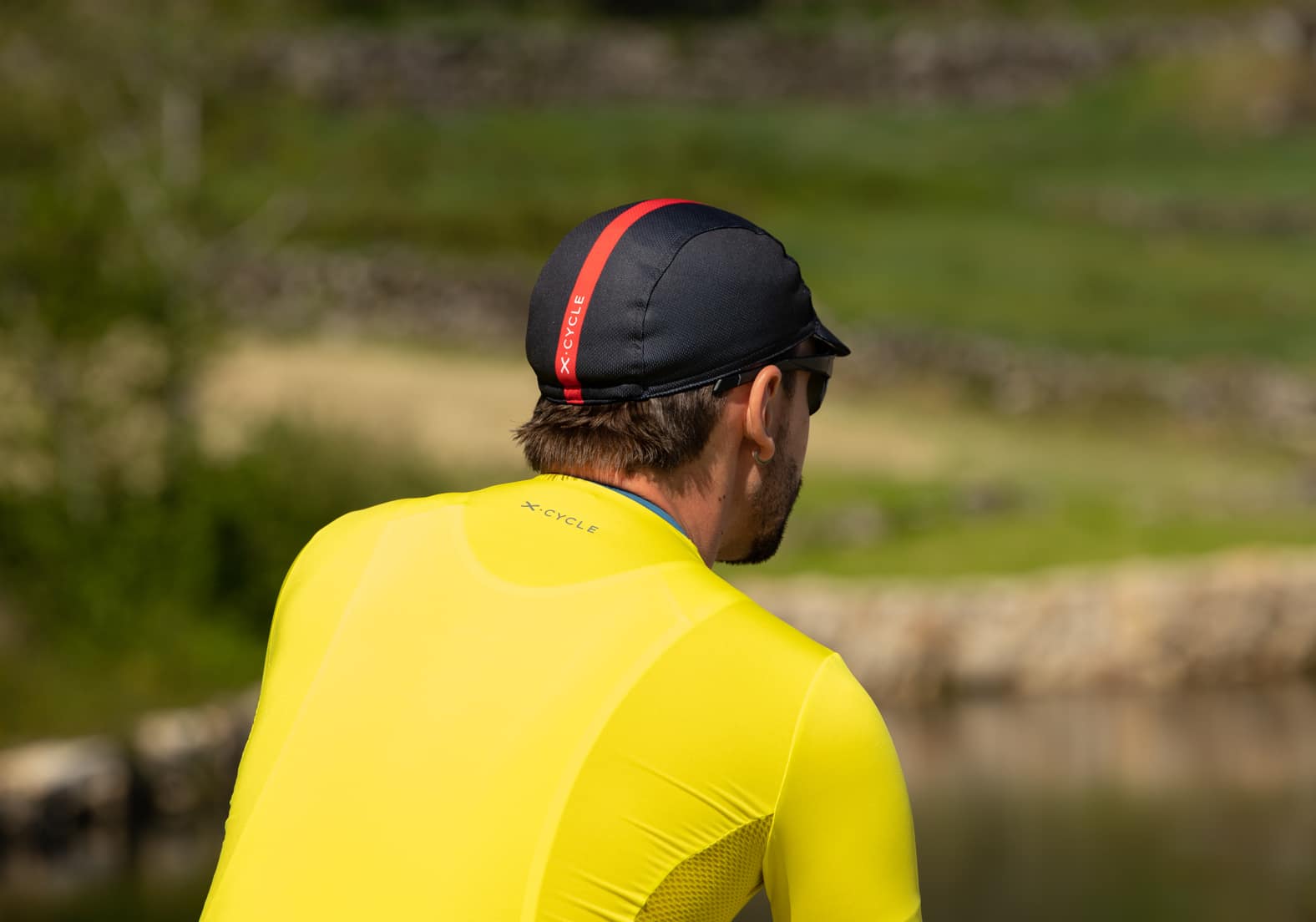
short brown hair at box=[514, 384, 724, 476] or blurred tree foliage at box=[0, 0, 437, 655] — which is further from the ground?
short brown hair at box=[514, 384, 724, 476]

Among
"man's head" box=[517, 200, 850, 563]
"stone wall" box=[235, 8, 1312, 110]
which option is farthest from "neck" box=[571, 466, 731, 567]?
"stone wall" box=[235, 8, 1312, 110]

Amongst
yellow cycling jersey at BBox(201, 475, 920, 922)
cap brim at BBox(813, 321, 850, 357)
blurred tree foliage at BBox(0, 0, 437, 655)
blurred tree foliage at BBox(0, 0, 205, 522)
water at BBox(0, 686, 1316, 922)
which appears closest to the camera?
yellow cycling jersey at BBox(201, 475, 920, 922)

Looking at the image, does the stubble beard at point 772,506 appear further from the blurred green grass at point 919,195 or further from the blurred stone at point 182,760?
the blurred green grass at point 919,195

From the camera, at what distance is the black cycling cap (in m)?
1.40

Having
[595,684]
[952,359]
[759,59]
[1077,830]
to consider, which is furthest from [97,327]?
[759,59]

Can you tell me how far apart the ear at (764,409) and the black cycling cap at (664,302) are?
2 centimetres

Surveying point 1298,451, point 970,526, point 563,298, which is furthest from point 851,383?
point 563,298

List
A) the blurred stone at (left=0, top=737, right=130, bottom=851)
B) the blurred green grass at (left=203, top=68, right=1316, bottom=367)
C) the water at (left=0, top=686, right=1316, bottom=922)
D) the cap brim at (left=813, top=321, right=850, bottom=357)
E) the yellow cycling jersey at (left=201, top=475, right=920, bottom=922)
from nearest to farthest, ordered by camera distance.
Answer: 1. the yellow cycling jersey at (left=201, top=475, right=920, bottom=922)
2. the cap brim at (left=813, top=321, right=850, bottom=357)
3. the water at (left=0, top=686, right=1316, bottom=922)
4. the blurred stone at (left=0, top=737, right=130, bottom=851)
5. the blurred green grass at (left=203, top=68, right=1316, bottom=367)

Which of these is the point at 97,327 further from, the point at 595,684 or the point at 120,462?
the point at 595,684

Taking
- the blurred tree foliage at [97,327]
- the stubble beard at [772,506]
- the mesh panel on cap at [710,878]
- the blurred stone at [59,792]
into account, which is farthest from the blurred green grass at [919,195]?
the mesh panel on cap at [710,878]

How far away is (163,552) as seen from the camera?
1054 centimetres

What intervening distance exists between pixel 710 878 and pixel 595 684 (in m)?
0.17

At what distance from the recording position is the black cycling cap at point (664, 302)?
140cm

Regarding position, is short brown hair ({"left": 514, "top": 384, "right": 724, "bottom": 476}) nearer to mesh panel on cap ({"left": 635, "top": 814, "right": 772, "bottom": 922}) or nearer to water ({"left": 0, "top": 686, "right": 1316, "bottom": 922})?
mesh panel on cap ({"left": 635, "top": 814, "right": 772, "bottom": 922})
